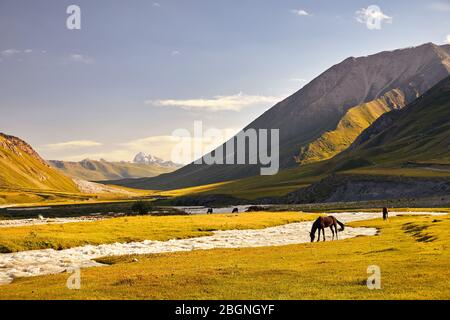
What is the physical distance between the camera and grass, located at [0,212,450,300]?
2405 centimetres

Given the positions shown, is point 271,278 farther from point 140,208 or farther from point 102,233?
point 140,208

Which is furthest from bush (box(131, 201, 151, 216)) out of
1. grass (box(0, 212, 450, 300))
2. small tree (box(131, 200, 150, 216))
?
grass (box(0, 212, 450, 300))

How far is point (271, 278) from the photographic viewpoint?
28875 millimetres

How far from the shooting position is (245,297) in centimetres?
2361

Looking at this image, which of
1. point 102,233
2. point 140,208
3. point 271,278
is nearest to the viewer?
point 271,278

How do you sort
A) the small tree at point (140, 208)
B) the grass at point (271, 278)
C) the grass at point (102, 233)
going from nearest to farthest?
the grass at point (271, 278) → the grass at point (102, 233) → the small tree at point (140, 208)

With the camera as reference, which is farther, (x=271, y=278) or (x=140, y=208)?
(x=140, y=208)

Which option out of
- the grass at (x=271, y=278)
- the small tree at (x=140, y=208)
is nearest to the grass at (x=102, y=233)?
the grass at (x=271, y=278)

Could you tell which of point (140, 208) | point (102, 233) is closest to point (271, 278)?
point (102, 233)

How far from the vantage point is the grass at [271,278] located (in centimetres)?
2405

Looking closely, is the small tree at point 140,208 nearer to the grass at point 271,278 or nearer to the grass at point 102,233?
the grass at point 102,233

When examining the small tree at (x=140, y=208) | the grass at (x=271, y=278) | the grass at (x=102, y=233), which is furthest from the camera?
the small tree at (x=140, y=208)

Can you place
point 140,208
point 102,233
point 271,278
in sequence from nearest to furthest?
1. point 271,278
2. point 102,233
3. point 140,208
